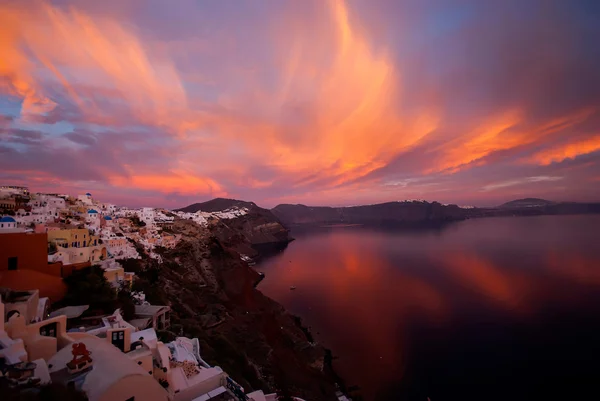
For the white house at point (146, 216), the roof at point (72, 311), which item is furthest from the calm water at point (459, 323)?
the white house at point (146, 216)

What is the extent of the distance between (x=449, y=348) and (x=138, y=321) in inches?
1118

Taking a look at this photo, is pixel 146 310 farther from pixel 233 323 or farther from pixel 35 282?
pixel 233 323

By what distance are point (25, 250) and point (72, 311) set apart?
4.12 metres

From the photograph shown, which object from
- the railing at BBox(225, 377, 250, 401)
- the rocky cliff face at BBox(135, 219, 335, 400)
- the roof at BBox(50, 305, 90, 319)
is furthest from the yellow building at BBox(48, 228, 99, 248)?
the railing at BBox(225, 377, 250, 401)

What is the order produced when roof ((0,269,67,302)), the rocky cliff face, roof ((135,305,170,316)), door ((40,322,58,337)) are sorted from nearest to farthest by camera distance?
door ((40,322,58,337)), roof ((0,269,67,302)), roof ((135,305,170,316)), the rocky cliff face

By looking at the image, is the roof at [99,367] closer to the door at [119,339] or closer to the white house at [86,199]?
the door at [119,339]

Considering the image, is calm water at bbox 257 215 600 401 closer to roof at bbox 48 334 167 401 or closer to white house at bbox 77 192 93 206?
roof at bbox 48 334 167 401

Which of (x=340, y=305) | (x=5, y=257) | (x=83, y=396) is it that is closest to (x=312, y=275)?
(x=340, y=305)

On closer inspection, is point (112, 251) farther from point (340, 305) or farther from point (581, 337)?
point (581, 337)

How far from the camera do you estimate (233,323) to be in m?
26.8

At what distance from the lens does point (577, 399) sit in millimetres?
21625

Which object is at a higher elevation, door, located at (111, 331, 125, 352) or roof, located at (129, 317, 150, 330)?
door, located at (111, 331, 125, 352)

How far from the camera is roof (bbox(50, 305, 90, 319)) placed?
13.4 meters

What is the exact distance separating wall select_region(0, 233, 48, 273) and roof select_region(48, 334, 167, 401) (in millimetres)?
8225
